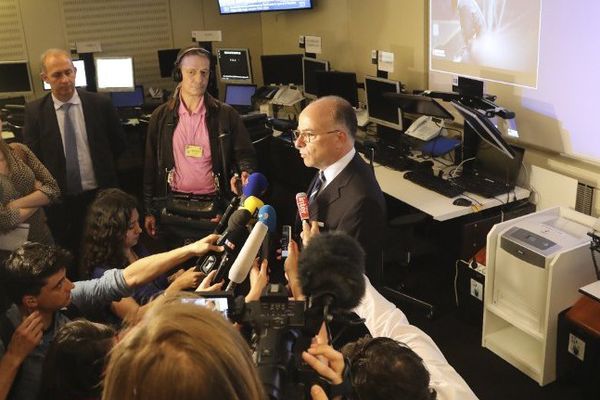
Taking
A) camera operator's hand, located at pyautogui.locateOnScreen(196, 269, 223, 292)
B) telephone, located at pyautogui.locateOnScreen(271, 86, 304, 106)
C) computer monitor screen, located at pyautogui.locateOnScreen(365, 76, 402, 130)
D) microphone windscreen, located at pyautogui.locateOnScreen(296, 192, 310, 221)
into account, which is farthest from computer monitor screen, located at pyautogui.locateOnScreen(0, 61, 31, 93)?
camera operator's hand, located at pyautogui.locateOnScreen(196, 269, 223, 292)

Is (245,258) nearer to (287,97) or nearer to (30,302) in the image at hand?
(30,302)

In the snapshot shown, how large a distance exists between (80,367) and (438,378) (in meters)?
0.87

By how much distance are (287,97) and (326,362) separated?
447 cm

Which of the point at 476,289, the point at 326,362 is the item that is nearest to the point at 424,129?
the point at 476,289

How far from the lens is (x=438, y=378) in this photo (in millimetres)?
1487

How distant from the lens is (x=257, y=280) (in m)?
1.49

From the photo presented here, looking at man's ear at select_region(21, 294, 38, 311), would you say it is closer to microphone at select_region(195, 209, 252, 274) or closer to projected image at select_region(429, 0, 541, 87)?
microphone at select_region(195, 209, 252, 274)

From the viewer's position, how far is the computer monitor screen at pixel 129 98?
5832 mm

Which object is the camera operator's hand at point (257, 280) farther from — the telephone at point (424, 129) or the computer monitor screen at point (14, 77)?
the computer monitor screen at point (14, 77)

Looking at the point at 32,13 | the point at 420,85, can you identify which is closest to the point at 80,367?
the point at 420,85

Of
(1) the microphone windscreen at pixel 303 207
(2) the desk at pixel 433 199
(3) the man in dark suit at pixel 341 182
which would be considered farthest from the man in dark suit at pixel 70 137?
(2) the desk at pixel 433 199

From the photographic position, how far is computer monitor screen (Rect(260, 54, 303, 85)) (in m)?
5.52

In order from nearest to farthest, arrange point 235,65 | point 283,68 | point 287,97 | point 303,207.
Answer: point 303,207 < point 287,97 < point 283,68 < point 235,65

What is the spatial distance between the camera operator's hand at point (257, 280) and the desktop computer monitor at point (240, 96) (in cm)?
432
